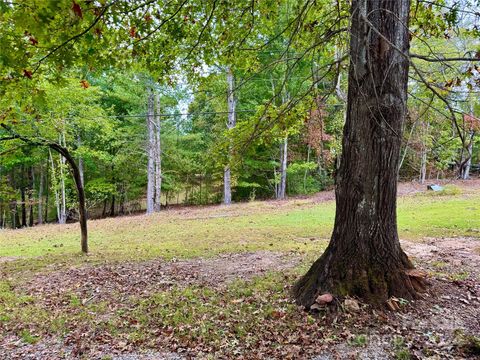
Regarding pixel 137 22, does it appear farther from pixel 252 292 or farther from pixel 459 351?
pixel 459 351

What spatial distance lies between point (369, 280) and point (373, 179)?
1006 millimetres

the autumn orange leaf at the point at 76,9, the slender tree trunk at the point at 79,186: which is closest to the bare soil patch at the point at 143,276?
the slender tree trunk at the point at 79,186

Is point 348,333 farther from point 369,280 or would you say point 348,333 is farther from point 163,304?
point 163,304

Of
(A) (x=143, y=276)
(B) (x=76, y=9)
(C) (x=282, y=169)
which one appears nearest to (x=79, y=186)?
(A) (x=143, y=276)

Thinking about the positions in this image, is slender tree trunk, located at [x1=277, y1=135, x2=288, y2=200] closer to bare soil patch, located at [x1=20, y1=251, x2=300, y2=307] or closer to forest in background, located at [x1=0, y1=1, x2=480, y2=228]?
forest in background, located at [x1=0, y1=1, x2=480, y2=228]

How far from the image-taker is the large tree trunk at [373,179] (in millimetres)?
3143

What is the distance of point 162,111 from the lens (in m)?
18.3

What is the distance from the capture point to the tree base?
324 cm

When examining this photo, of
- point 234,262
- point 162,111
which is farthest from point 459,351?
point 162,111

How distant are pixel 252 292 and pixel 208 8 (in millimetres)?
3790

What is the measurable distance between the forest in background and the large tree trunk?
0.31m

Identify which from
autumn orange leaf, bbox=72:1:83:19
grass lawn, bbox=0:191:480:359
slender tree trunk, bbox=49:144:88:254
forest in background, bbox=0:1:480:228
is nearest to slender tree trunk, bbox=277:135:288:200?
forest in background, bbox=0:1:480:228

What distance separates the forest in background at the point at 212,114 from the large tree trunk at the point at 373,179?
1.01 feet

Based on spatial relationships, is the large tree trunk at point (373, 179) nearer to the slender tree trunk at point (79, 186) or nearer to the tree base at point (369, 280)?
the tree base at point (369, 280)
